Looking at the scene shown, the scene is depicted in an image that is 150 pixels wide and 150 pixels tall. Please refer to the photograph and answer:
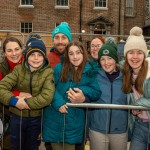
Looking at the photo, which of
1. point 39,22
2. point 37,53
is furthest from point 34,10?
point 37,53

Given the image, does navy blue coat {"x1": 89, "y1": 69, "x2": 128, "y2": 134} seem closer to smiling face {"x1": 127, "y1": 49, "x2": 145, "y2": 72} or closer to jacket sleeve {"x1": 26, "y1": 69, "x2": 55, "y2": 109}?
smiling face {"x1": 127, "y1": 49, "x2": 145, "y2": 72}

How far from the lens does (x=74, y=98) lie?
3.53 meters

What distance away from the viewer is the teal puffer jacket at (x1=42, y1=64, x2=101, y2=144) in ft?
12.0

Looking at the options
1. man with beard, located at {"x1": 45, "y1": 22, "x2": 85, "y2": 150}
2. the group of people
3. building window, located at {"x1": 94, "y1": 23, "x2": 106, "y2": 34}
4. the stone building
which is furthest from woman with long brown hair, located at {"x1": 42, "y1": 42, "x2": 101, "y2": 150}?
building window, located at {"x1": 94, "y1": 23, "x2": 106, "y2": 34}


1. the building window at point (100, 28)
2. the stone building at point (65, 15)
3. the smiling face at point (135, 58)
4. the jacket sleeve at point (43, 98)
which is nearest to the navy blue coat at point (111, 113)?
the smiling face at point (135, 58)

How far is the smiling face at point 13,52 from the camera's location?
4133 mm

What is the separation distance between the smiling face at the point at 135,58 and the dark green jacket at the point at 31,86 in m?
1.00

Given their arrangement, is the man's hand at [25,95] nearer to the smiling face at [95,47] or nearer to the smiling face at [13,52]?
the smiling face at [13,52]

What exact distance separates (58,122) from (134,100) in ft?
3.19

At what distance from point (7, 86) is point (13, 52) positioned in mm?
665

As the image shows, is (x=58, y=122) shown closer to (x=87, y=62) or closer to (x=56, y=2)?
(x=87, y=62)

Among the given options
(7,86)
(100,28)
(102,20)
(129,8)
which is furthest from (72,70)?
(129,8)

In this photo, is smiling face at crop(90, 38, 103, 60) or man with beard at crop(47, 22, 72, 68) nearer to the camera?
man with beard at crop(47, 22, 72, 68)

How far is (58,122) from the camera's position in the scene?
371cm
